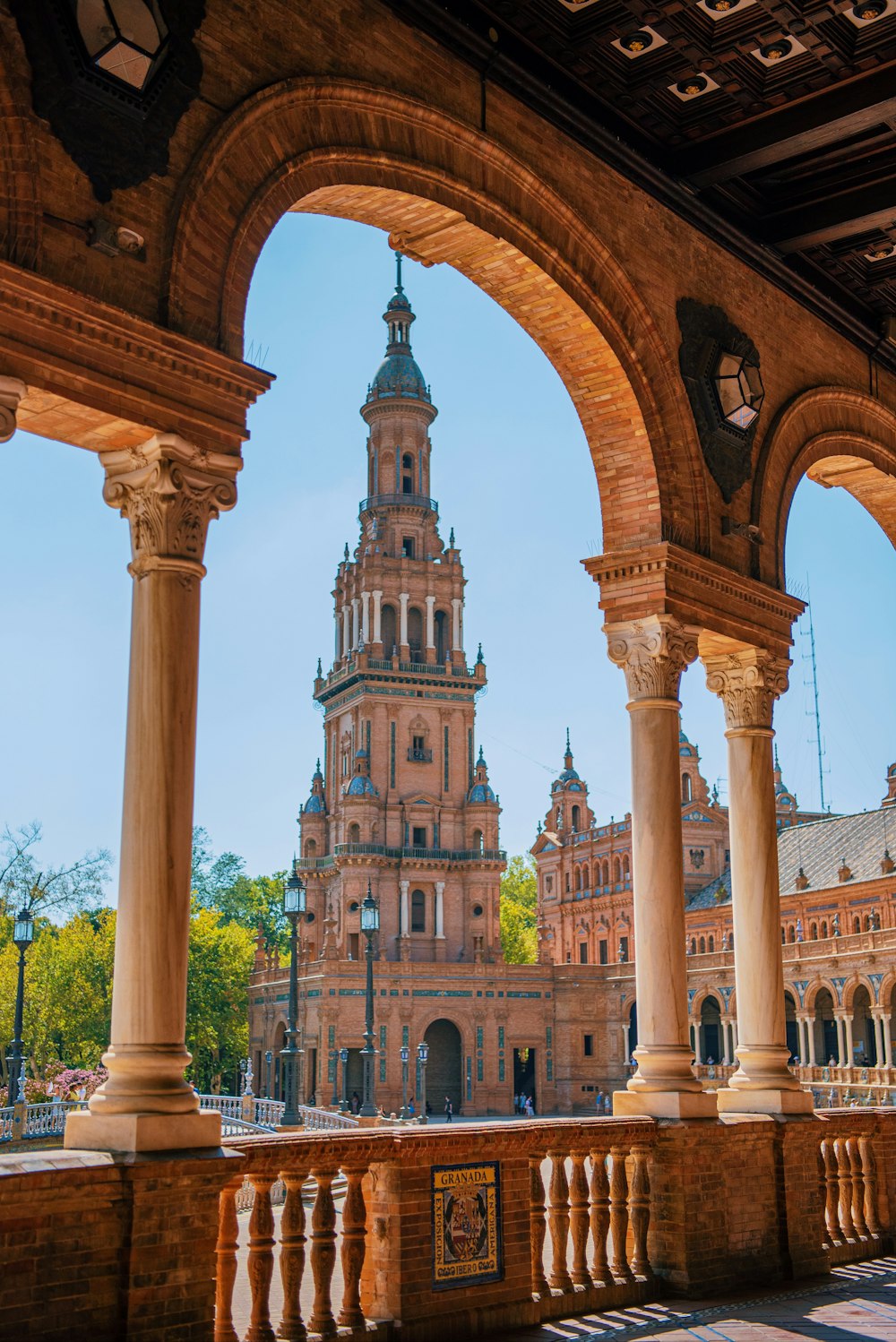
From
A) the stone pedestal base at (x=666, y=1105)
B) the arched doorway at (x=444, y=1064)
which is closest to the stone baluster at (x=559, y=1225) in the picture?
the stone pedestal base at (x=666, y=1105)

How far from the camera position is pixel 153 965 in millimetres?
6203

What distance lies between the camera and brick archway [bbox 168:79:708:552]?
22.9 ft

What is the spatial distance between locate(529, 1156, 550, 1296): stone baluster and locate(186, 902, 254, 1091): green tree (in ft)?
181

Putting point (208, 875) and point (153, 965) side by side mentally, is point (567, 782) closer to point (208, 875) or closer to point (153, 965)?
point (208, 875)

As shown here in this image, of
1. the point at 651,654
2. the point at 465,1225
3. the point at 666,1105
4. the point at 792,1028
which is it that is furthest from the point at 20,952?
the point at 792,1028

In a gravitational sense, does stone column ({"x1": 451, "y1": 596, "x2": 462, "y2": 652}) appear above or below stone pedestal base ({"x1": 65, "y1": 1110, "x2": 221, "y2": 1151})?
above

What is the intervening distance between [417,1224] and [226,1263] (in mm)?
1072

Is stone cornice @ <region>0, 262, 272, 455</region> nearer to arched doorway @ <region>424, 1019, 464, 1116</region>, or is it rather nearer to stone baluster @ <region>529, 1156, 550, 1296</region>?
stone baluster @ <region>529, 1156, 550, 1296</region>

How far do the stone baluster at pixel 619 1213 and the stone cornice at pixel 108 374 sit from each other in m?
4.32

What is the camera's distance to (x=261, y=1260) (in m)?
6.11

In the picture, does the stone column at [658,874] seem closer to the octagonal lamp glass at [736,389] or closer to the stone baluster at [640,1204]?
the stone baluster at [640,1204]

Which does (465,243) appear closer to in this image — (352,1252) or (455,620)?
(352,1252)

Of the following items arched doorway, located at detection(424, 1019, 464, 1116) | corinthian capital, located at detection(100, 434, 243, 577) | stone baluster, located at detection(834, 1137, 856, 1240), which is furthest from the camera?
arched doorway, located at detection(424, 1019, 464, 1116)

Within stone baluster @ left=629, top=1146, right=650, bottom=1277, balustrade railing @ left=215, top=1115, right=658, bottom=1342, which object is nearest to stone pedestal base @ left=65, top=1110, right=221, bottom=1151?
balustrade railing @ left=215, top=1115, right=658, bottom=1342
